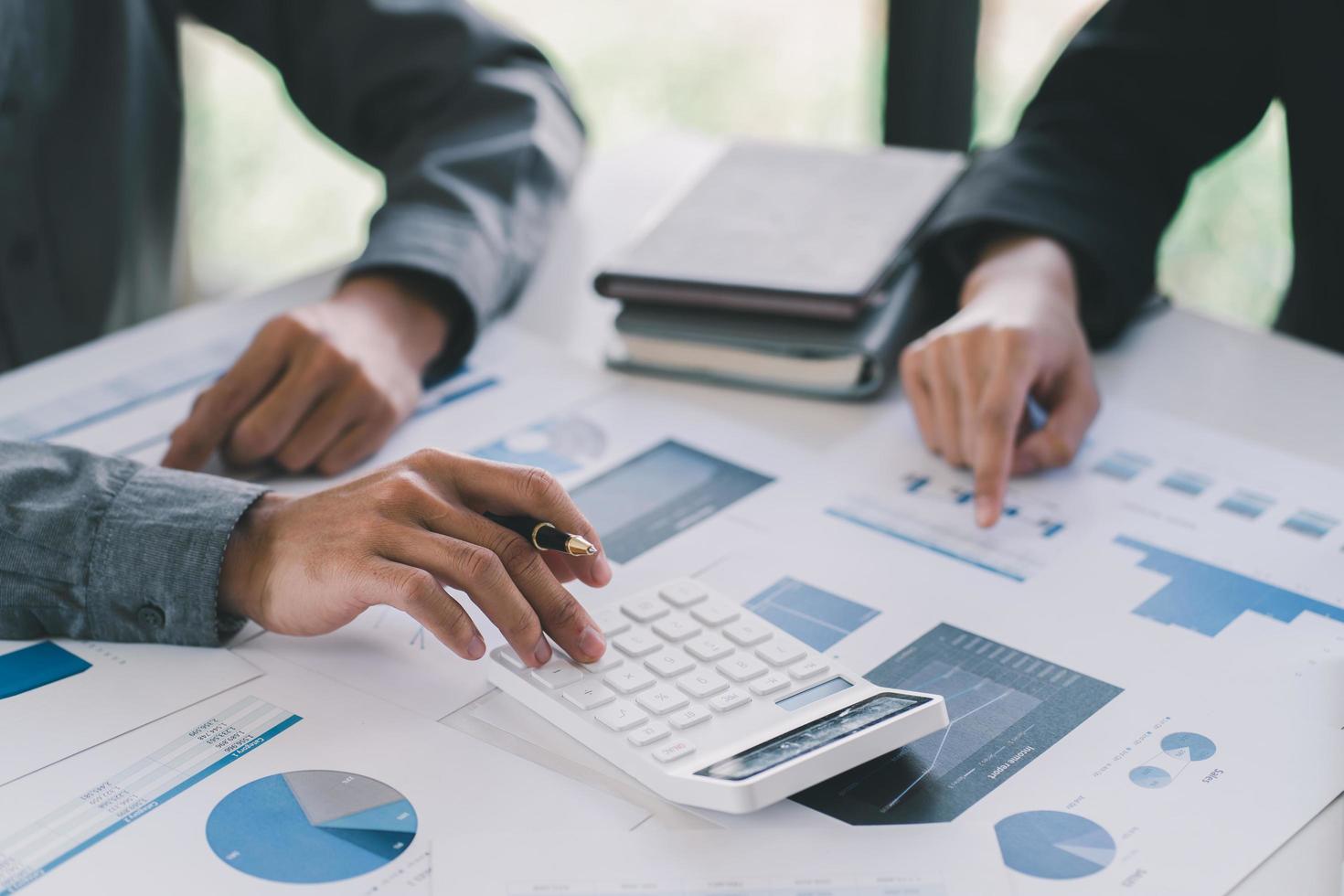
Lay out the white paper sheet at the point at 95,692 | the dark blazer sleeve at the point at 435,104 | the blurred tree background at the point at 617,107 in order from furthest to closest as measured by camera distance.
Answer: the blurred tree background at the point at 617,107
the dark blazer sleeve at the point at 435,104
the white paper sheet at the point at 95,692

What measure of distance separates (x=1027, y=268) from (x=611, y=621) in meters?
0.55

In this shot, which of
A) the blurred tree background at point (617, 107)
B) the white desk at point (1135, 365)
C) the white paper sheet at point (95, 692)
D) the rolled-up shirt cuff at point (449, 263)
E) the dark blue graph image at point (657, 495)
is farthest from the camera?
the blurred tree background at point (617, 107)

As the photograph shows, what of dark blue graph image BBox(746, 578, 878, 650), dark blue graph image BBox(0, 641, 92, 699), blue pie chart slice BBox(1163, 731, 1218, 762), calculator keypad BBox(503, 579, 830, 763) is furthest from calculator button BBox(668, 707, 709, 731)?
dark blue graph image BBox(0, 641, 92, 699)

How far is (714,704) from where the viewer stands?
0.67 metres

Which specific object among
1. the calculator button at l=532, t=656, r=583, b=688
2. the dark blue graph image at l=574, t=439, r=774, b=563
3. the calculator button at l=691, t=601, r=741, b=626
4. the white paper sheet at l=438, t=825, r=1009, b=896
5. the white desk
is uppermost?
the white desk

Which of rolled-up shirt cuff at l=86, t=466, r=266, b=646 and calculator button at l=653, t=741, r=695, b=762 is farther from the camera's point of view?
rolled-up shirt cuff at l=86, t=466, r=266, b=646

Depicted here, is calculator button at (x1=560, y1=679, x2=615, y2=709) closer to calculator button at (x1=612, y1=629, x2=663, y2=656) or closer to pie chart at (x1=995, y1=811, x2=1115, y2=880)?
calculator button at (x1=612, y1=629, x2=663, y2=656)

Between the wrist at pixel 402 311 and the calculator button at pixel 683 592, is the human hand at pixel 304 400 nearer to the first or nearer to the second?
the wrist at pixel 402 311

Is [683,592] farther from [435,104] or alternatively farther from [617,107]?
[617,107]

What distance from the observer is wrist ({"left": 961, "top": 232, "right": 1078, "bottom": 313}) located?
42.5 inches

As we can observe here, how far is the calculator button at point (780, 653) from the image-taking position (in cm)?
70

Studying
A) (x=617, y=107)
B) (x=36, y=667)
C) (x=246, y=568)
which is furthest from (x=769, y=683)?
(x=617, y=107)

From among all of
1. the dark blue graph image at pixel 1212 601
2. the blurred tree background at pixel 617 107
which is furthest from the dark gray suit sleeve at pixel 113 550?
the blurred tree background at pixel 617 107

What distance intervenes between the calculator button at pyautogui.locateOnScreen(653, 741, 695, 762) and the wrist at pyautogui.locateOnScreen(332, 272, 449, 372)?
20.5 inches
